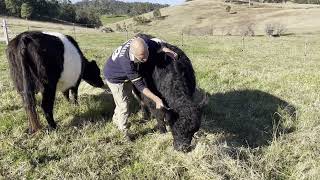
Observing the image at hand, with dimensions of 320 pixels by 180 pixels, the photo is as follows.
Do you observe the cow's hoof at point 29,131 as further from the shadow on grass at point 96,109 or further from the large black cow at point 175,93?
the large black cow at point 175,93

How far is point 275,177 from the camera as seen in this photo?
5.52 meters

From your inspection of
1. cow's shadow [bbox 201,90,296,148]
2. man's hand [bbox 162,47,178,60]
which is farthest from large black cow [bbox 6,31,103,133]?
cow's shadow [bbox 201,90,296,148]

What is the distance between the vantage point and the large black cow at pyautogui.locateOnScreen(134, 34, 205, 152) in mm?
5727

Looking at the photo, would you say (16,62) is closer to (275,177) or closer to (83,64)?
(83,64)

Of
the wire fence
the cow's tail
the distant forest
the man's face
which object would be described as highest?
the man's face

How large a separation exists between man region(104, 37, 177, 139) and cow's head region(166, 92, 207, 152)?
29 centimetres

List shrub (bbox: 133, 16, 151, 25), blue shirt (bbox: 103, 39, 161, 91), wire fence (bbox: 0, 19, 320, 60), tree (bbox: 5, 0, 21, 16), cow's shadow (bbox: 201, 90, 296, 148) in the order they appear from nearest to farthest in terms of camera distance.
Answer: blue shirt (bbox: 103, 39, 161, 91), cow's shadow (bbox: 201, 90, 296, 148), wire fence (bbox: 0, 19, 320, 60), tree (bbox: 5, 0, 21, 16), shrub (bbox: 133, 16, 151, 25)

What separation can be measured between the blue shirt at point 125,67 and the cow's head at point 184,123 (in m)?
0.60

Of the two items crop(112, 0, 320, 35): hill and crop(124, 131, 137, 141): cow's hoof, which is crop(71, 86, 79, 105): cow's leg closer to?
crop(124, 131, 137, 141): cow's hoof

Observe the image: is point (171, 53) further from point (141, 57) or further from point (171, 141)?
point (171, 141)

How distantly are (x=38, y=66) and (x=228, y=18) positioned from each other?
68.7m

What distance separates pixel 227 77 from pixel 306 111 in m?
3.18

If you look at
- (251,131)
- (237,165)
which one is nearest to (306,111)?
(251,131)

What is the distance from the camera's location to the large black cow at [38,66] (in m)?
6.46
